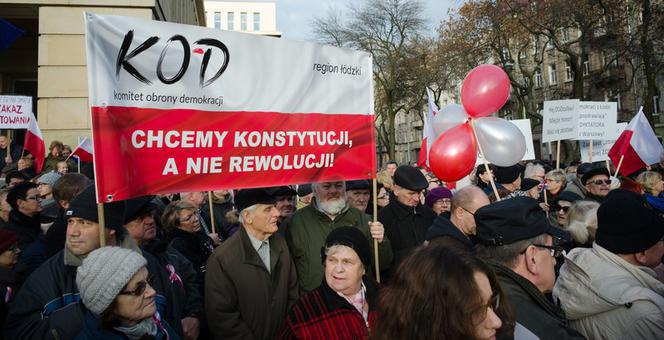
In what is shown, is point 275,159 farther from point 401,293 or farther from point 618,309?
point 618,309

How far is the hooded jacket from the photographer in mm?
2367

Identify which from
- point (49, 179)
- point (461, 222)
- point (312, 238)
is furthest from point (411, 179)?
point (49, 179)

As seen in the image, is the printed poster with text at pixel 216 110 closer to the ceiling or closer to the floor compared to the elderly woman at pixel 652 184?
closer to the ceiling

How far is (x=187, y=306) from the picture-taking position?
11.6 feet

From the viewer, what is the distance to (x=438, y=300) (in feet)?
5.46

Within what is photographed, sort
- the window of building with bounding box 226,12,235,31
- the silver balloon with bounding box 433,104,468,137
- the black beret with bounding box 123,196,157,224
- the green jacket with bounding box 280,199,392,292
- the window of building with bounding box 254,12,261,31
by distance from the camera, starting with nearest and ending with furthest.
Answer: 1. the black beret with bounding box 123,196,157,224
2. the green jacket with bounding box 280,199,392,292
3. the silver balloon with bounding box 433,104,468,137
4. the window of building with bounding box 226,12,235,31
5. the window of building with bounding box 254,12,261,31

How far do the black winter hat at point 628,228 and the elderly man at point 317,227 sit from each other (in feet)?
4.93

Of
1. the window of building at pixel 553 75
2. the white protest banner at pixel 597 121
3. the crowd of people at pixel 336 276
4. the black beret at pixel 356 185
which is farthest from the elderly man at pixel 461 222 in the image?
the window of building at pixel 553 75

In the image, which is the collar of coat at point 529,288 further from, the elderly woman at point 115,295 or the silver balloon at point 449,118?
the silver balloon at point 449,118

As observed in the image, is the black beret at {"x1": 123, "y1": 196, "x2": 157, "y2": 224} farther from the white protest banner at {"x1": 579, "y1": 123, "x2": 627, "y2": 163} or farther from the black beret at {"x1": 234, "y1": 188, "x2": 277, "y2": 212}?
the white protest banner at {"x1": 579, "y1": 123, "x2": 627, "y2": 163}

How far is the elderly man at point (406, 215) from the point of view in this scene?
4.61 m

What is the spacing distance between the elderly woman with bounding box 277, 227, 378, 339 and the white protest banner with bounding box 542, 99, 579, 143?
634cm

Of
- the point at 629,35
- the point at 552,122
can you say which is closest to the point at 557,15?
the point at 629,35

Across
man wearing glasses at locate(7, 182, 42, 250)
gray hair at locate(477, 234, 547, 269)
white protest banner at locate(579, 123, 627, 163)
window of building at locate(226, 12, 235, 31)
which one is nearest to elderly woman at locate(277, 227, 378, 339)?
gray hair at locate(477, 234, 547, 269)
